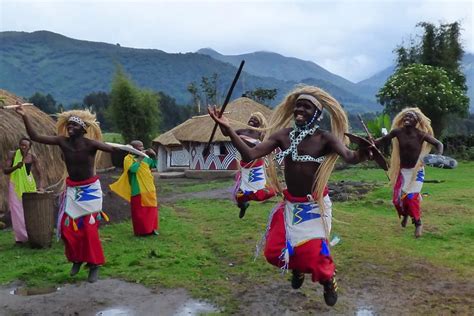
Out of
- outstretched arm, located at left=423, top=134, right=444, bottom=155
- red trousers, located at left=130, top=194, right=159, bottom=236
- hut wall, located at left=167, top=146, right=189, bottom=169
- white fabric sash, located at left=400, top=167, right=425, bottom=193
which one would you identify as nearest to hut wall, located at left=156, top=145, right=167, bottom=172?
hut wall, located at left=167, top=146, right=189, bottom=169

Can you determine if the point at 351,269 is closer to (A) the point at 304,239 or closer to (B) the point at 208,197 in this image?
(A) the point at 304,239

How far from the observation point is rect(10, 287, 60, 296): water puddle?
18.5 feet

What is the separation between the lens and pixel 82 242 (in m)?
5.90

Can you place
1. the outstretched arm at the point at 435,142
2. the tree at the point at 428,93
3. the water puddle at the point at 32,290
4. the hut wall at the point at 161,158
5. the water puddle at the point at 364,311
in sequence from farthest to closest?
the hut wall at the point at 161,158
the tree at the point at 428,93
the outstretched arm at the point at 435,142
the water puddle at the point at 32,290
the water puddle at the point at 364,311

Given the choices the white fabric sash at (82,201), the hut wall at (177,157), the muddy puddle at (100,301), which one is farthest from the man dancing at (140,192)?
the hut wall at (177,157)

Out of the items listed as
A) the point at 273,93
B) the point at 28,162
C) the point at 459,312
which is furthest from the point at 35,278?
the point at 273,93

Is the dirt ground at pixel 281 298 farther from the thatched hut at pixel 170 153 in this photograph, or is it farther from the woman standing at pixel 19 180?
the thatched hut at pixel 170 153

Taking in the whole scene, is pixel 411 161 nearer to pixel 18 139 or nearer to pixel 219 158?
pixel 18 139

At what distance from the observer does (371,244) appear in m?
7.75

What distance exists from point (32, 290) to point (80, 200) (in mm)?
1065

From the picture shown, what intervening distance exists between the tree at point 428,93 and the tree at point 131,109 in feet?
47.8

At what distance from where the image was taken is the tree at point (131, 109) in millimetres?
33625

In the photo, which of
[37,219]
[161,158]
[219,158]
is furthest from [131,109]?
[37,219]

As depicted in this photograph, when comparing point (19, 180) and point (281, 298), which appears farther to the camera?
point (19, 180)
